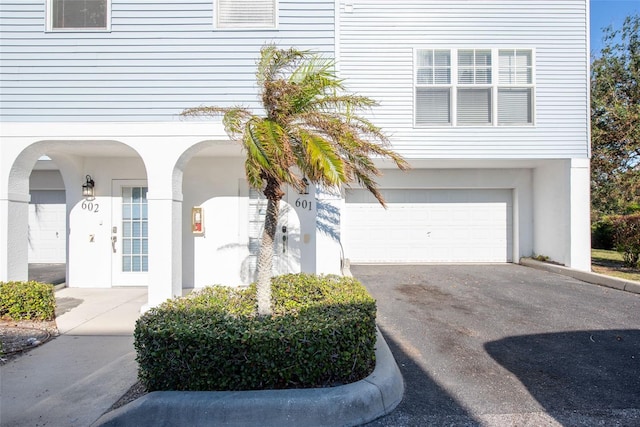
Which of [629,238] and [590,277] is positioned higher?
[629,238]

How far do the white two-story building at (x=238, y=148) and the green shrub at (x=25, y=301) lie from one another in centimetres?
72

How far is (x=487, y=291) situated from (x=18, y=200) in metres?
8.37

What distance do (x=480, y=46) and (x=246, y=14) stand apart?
18.8ft

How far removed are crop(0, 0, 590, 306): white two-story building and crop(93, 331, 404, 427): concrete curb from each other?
2974 mm

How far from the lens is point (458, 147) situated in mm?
8625

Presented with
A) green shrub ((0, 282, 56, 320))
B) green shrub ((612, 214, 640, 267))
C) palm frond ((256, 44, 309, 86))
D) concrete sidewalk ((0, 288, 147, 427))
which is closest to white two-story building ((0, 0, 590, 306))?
green shrub ((0, 282, 56, 320))

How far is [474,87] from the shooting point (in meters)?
8.61

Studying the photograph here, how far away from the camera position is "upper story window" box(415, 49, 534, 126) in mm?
8609

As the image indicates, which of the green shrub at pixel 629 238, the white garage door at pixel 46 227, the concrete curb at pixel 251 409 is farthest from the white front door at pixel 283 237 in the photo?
the green shrub at pixel 629 238

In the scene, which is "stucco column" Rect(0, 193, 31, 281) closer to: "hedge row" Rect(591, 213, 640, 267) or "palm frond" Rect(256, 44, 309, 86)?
"palm frond" Rect(256, 44, 309, 86)

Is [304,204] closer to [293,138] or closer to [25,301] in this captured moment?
[293,138]

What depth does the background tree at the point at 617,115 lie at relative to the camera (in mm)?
10914

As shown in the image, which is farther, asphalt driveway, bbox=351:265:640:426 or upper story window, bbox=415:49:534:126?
upper story window, bbox=415:49:534:126

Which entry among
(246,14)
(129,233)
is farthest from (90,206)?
(246,14)
